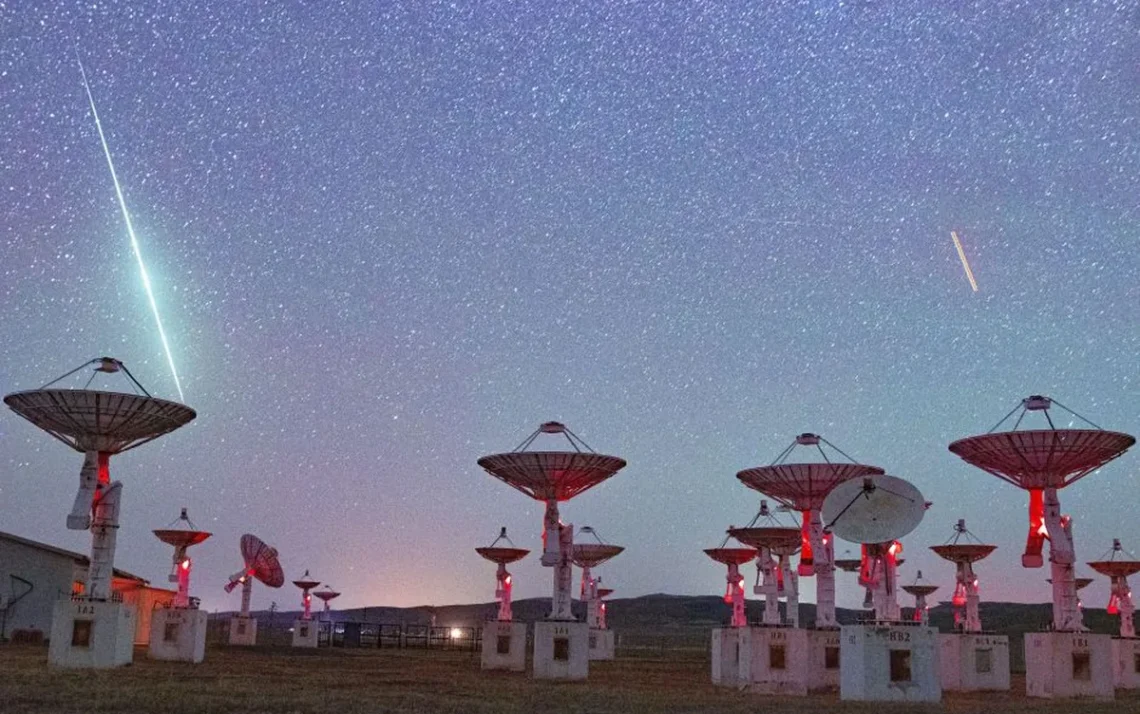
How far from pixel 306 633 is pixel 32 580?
23613 mm

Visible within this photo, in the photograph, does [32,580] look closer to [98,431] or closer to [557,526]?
[98,431]

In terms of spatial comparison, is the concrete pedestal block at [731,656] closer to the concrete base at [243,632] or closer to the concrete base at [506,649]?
the concrete base at [506,649]

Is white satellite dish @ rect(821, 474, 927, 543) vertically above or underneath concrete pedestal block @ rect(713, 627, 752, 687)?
above

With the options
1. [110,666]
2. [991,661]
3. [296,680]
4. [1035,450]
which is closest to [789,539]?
[991,661]

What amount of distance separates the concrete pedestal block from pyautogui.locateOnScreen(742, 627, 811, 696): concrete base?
420 millimetres

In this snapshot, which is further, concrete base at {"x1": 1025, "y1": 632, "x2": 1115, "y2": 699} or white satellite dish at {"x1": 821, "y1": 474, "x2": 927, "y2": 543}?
concrete base at {"x1": 1025, "y1": 632, "x2": 1115, "y2": 699}

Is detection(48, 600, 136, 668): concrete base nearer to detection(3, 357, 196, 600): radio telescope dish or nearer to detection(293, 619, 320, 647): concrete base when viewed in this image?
detection(3, 357, 196, 600): radio telescope dish

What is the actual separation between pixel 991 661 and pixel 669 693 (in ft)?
63.2

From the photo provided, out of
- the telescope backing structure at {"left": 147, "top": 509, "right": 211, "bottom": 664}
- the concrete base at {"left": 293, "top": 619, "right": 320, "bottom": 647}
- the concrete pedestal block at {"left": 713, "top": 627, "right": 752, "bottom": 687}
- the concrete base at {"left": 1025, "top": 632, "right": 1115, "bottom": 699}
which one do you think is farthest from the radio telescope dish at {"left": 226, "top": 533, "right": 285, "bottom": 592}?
the concrete base at {"left": 1025, "top": 632, "right": 1115, "bottom": 699}

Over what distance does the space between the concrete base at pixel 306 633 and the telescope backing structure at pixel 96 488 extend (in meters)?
44.8

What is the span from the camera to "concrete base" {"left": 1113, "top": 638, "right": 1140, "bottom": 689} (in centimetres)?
5306

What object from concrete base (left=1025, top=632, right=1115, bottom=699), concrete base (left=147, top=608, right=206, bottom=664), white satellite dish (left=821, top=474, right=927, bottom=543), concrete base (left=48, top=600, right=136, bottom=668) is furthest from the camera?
concrete base (left=147, top=608, right=206, bottom=664)

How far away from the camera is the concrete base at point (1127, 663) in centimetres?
5306

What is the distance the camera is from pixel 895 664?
3725cm
